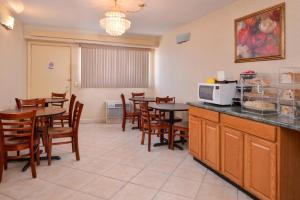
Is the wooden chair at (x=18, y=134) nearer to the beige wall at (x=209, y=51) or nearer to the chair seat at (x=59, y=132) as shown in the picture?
the chair seat at (x=59, y=132)

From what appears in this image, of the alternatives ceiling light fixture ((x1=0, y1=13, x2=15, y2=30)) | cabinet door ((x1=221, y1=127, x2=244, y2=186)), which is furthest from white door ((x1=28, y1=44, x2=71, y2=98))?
cabinet door ((x1=221, y1=127, x2=244, y2=186))

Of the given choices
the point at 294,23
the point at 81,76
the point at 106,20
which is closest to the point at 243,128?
the point at 294,23

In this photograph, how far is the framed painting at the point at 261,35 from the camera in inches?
110

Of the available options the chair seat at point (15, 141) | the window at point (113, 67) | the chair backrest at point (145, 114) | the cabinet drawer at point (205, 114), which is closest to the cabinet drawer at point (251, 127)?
the cabinet drawer at point (205, 114)

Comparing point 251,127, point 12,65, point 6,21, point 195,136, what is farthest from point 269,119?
point 12,65

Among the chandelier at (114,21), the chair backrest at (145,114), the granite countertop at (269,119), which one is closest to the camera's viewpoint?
the granite countertop at (269,119)

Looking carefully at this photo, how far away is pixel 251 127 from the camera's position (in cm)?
233

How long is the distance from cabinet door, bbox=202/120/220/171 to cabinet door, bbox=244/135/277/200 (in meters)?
0.53

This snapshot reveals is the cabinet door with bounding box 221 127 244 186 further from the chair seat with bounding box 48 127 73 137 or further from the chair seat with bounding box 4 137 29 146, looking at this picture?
the chair seat with bounding box 4 137 29 146

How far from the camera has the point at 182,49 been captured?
5348mm

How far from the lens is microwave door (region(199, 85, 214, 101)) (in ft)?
10.6

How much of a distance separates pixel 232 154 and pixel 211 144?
1.42ft

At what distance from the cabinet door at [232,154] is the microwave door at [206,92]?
1.99ft

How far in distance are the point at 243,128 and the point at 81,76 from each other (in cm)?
498
